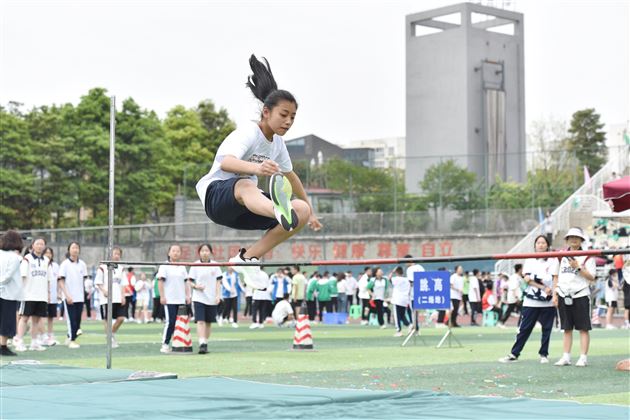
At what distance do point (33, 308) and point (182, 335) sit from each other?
2577mm

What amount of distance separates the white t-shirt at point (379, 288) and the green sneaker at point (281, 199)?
69.8 feet

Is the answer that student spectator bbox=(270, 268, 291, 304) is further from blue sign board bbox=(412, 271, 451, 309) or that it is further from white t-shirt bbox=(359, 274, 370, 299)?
blue sign board bbox=(412, 271, 451, 309)

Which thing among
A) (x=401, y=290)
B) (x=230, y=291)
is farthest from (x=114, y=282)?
(x=230, y=291)

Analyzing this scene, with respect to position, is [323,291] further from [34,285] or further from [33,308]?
[34,285]

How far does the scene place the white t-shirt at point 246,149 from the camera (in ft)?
Result: 23.7

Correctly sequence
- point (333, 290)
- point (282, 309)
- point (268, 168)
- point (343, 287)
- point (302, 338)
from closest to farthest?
point (268, 168), point (302, 338), point (282, 309), point (333, 290), point (343, 287)

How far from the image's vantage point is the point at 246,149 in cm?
725

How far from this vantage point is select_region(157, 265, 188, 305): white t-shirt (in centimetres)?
1642

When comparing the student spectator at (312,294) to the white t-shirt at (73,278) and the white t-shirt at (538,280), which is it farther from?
the white t-shirt at (538,280)

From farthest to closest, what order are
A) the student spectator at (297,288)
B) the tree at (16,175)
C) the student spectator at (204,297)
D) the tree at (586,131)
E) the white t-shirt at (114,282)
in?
the tree at (586,131), the tree at (16,175), the student spectator at (297,288), the white t-shirt at (114,282), the student spectator at (204,297)

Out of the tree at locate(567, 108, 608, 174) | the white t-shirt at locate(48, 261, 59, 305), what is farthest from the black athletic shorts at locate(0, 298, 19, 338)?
the tree at locate(567, 108, 608, 174)

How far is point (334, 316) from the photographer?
30734 millimetres

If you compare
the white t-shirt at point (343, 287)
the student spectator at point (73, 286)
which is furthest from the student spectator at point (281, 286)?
the student spectator at point (73, 286)

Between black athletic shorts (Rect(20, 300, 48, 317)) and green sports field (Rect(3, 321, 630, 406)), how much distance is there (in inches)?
28.2
